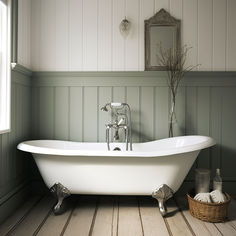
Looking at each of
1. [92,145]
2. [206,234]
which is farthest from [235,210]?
[92,145]

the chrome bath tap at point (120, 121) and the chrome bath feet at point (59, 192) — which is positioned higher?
the chrome bath tap at point (120, 121)

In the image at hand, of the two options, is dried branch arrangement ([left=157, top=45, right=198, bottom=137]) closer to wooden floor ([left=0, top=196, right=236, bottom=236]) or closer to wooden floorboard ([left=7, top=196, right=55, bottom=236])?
wooden floor ([left=0, top=196, right=236, bottom=236])

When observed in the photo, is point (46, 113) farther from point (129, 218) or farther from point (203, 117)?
point (203, 117)

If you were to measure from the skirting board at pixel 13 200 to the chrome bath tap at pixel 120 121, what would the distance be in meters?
0.94

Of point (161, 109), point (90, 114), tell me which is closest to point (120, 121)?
point (90, 114)

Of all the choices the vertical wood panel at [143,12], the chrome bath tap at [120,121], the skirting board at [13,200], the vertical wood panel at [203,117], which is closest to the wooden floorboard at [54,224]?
the skirting board at [13,200]

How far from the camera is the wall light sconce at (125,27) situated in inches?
94.6

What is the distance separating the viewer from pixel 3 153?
1.85 metres

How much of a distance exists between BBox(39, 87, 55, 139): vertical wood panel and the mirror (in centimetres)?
111

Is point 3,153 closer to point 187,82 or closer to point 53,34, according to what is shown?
point 53,34

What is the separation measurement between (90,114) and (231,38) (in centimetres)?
174

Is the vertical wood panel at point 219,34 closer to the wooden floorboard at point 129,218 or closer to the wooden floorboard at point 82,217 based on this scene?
the wooden floorboard at point 129,218

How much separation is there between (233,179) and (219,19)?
1.73m

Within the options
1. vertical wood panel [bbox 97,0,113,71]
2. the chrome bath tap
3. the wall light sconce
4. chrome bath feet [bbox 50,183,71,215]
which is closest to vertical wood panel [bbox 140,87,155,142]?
the chrome bath tap
